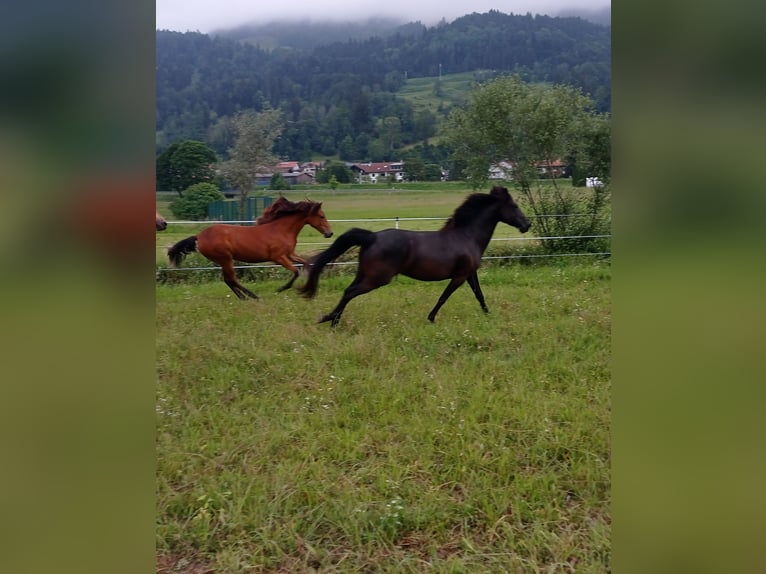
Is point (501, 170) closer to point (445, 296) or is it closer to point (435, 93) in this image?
point (435, 93)

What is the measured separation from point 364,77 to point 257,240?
5306 mm

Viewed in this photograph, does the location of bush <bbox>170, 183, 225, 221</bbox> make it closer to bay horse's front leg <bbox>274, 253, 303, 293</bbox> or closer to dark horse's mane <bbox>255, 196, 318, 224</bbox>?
dark horse's mane <bbox>255, 196, 318, 224</bbox>

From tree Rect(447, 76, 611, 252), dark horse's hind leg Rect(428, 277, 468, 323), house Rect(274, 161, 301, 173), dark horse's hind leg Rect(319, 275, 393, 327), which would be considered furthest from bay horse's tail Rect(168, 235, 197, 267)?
tree Rect(447, 76, 611, 252)

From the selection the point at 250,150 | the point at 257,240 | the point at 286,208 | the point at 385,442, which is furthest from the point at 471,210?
the point at 250,150

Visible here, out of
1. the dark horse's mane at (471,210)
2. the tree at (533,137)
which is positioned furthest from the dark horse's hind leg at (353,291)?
the tree at (533,137)

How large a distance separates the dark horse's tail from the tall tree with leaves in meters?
4.73

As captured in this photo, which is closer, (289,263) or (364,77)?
(289,263)

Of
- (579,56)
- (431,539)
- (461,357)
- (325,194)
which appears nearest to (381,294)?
(461,357)

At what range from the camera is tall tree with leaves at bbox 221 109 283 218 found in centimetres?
930

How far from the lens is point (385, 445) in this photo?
2717 mm

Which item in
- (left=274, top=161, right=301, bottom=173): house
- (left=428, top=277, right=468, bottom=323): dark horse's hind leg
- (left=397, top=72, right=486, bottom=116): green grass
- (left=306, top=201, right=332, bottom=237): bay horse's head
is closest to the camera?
(left=428, top=277, right=468, bottom=323): dark horse's hind leg
